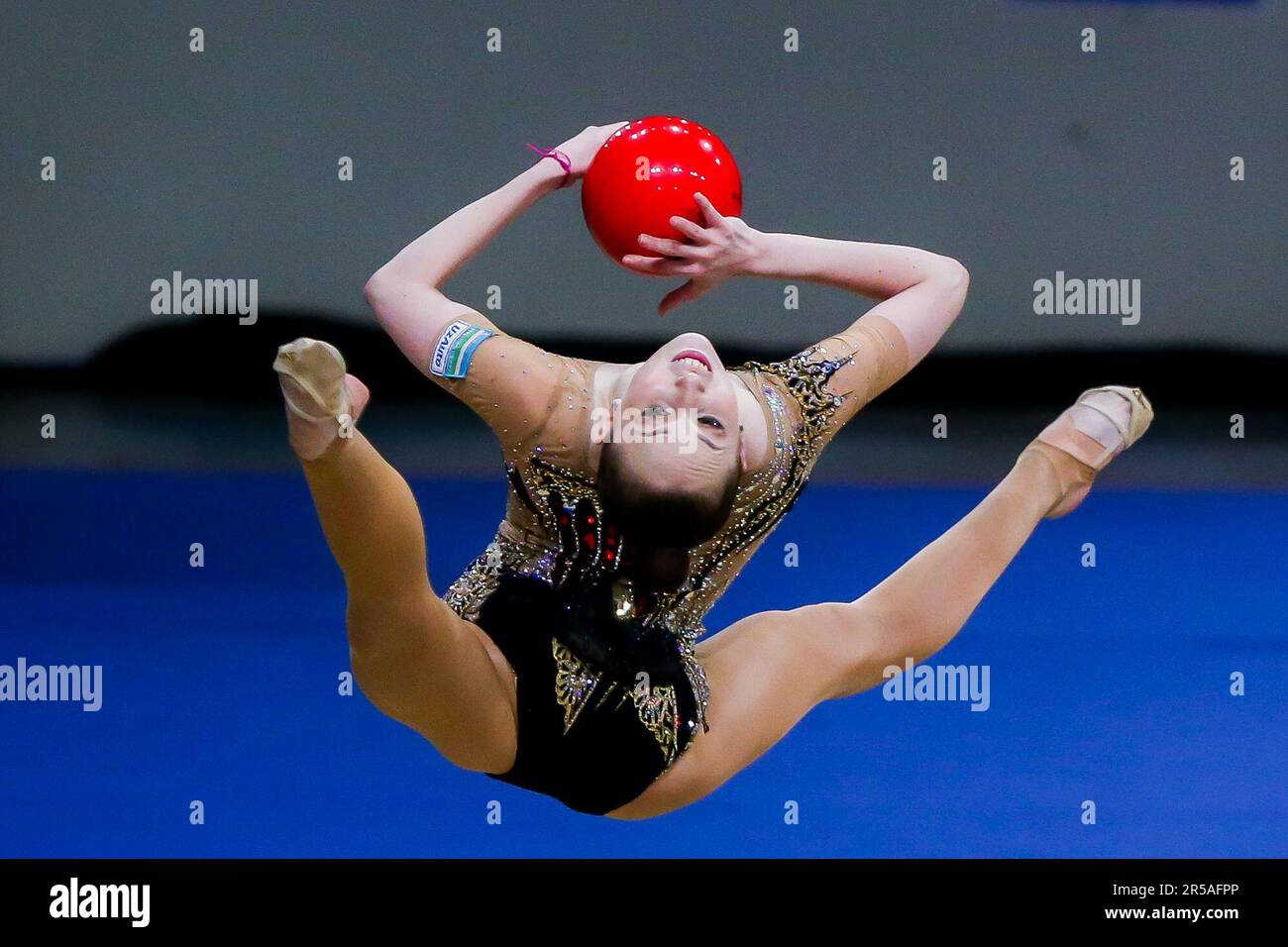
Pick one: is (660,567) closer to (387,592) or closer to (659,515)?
(659,515)

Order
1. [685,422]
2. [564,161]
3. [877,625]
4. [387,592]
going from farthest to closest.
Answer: [877,625], [564,161], [685,422], [387,592]

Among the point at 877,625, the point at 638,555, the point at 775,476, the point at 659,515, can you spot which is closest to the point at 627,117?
the point at 877,625

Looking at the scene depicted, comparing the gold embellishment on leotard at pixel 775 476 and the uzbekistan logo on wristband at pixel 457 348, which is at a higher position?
the uzbekistan logo on wristband at pixel 457 348

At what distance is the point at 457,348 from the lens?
2.39 metres

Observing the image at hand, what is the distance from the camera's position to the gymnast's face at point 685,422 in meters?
2.29

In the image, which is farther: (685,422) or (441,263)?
(441,263)

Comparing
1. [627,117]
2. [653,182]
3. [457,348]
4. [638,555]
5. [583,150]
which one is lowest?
[638,555]

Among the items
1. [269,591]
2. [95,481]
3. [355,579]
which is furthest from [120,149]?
[355,579]

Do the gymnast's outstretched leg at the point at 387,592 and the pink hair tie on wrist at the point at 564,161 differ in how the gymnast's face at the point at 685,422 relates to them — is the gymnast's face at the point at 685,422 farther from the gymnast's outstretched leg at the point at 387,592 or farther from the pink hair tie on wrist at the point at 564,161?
the pink hair tie on wrist at the point at 564,161

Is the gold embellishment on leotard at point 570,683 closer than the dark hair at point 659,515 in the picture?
No

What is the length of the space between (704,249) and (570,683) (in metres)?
0.74

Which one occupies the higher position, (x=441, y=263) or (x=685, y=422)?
(x=441, y=263)

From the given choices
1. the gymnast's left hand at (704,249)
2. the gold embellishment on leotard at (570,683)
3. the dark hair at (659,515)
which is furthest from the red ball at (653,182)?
the gold embellishment on leotard at (570,683)

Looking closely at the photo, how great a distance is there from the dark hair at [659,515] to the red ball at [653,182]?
0.42 metres
